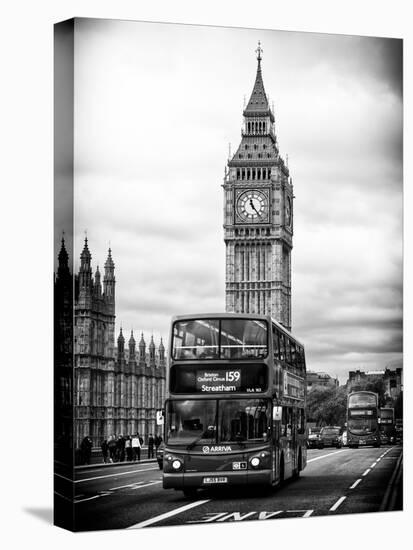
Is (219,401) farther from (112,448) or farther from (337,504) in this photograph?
(112,448)

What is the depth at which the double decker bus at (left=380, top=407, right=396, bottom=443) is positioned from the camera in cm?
2688

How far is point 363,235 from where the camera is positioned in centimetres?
2581

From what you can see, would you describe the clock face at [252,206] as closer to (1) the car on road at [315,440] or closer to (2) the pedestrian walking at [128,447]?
(2) the pedestrian walking at [128,447]

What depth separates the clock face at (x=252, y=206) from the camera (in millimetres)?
27922

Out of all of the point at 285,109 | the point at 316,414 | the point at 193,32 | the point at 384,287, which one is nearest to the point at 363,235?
the point at 384,287

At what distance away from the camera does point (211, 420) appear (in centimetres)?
2380

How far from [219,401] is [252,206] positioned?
6.57 m

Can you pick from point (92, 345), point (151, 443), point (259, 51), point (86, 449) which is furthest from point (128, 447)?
point (259, 51)

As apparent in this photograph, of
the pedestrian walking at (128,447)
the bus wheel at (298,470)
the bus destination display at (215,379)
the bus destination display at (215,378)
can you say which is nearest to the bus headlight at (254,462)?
the bus destination display at (215,378)

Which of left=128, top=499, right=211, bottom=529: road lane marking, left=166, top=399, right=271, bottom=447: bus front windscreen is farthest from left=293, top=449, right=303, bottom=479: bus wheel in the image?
left=128, top=499, right=211, bottom=529: road lane marking

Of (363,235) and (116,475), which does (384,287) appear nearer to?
(363,235)

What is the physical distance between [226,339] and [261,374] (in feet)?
2.92

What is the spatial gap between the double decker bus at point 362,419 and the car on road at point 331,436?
984 mm

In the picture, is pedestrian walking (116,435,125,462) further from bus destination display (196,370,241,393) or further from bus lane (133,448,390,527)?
bus destination display (196,370,241,393)
